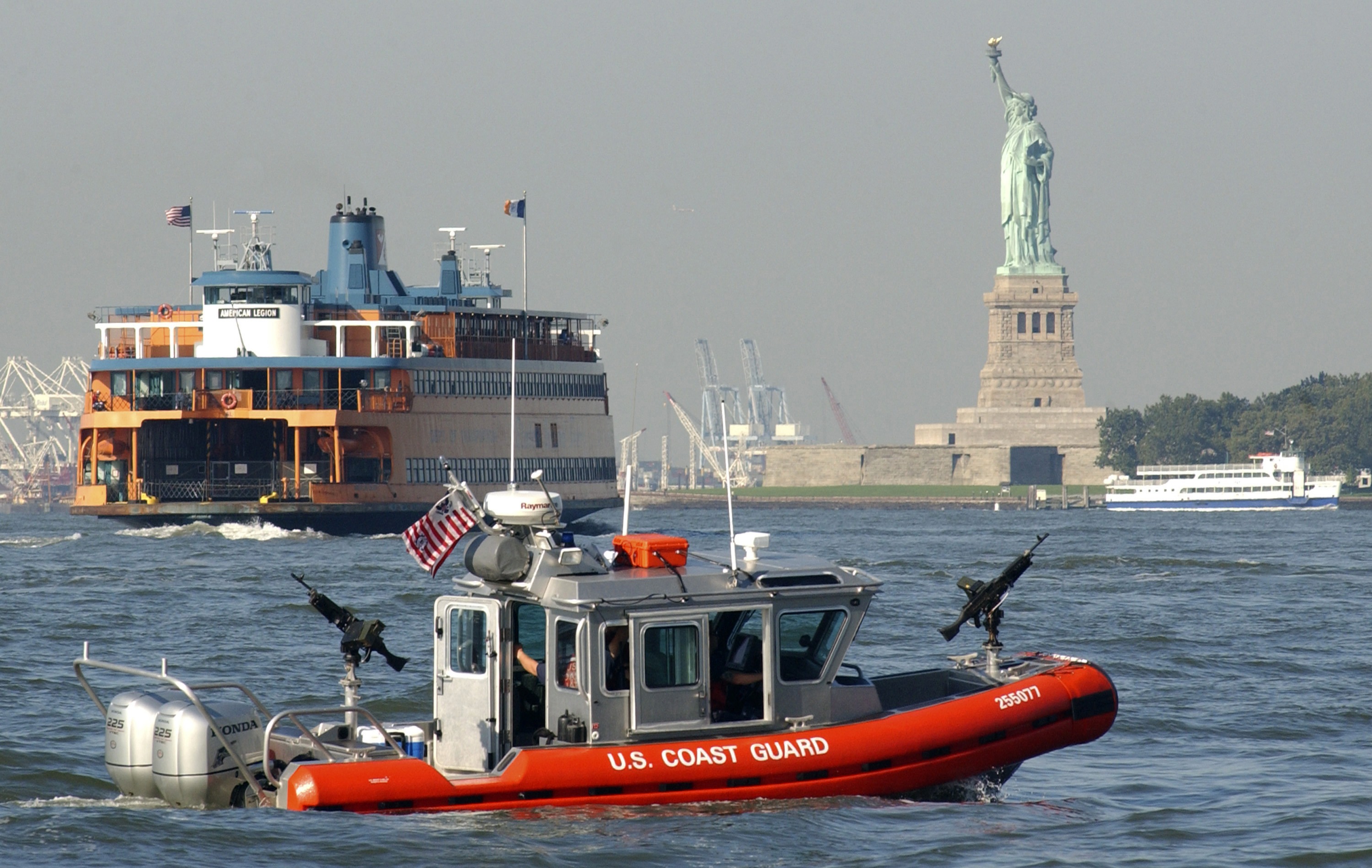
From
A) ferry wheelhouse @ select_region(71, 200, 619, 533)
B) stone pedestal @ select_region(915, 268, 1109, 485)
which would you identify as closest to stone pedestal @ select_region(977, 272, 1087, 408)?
stone pedestal @ select_region(915, 268, 1109, 485)

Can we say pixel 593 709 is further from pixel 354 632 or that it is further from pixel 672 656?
pixel 354 632

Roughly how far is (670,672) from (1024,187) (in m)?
157

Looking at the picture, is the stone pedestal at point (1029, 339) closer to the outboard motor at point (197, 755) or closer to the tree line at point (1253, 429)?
the tree line at point (1253, 429)

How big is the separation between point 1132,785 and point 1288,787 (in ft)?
5.54

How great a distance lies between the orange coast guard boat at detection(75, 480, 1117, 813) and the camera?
580 inches

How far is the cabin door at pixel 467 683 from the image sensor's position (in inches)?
595

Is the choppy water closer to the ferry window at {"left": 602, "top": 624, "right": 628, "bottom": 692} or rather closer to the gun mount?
the ferry window at {"left": 602, "top": 624, "right": 628, "bottom": 692}

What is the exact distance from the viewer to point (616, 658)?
14.9 metres

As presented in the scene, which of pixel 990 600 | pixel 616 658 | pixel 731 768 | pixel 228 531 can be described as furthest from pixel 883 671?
pixel 228 531

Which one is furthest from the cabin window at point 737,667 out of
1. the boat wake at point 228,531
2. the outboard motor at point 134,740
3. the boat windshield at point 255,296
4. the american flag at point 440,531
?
the boat windshield at point 255,296

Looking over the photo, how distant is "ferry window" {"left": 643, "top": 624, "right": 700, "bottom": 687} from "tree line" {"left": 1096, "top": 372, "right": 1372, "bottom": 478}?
143 meters

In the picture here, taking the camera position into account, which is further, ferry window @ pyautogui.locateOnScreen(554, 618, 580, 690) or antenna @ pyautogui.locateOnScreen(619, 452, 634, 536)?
ferry window @ pyautogui.locateOnScreen(554, 618, 580, 690)

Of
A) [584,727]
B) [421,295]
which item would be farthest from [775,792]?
[421,295]

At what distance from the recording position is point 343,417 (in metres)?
68.7
